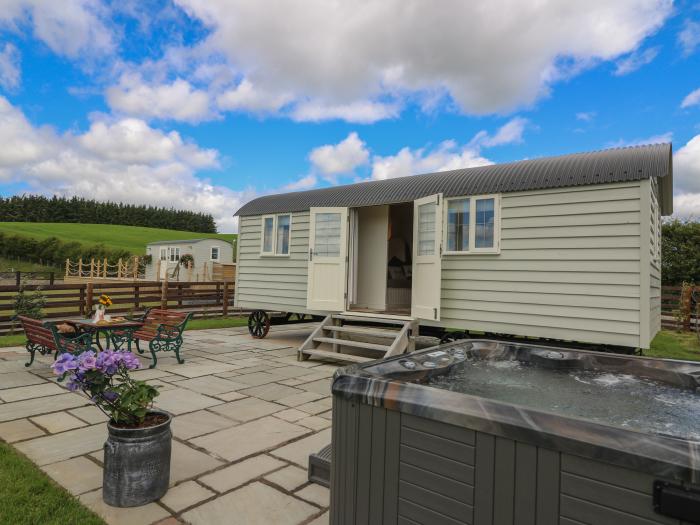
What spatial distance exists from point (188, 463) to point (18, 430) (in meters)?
1.54

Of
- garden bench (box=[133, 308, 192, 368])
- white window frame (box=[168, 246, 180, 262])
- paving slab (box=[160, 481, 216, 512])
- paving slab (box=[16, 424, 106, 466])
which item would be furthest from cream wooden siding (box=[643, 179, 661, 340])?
white window frame (box=[168, 246, 180, 262])

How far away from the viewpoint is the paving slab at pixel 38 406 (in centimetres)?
343

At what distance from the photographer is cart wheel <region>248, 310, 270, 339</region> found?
8.27 meters

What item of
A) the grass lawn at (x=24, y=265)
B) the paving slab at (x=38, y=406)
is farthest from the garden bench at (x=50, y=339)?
the grass lawn at (x=24, y=265)

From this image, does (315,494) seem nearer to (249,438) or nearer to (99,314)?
(249,438)

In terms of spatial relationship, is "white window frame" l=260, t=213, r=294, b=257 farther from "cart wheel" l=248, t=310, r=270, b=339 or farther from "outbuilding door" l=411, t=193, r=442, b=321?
"outbuilding door" l=411, t=193, r=442, b=321

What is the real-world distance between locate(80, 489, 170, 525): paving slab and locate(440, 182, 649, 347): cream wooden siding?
4.36 m

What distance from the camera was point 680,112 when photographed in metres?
7.53

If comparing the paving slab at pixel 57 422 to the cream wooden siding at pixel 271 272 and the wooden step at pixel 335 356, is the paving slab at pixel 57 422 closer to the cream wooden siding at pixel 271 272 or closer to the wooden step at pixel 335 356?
the wooden step at pixel 335 356

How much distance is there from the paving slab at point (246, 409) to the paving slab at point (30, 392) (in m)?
1.77

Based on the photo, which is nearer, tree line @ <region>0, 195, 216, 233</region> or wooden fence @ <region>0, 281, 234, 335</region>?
wooden fence @ <region>0, 281, 234, 335</region>

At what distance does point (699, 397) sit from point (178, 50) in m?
8.90

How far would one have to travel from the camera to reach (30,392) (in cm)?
408

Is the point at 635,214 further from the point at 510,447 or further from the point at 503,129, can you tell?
the point at 503,129
